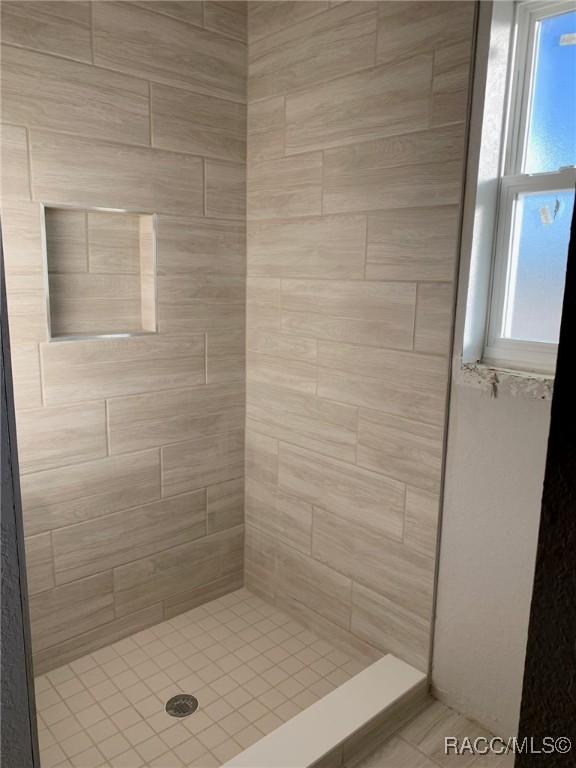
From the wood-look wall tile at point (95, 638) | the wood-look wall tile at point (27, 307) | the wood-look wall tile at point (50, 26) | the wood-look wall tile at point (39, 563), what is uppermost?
the wood-look wall tile at point (50, 26)

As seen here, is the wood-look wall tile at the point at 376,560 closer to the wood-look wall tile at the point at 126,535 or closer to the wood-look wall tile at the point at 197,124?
the wood-look wall tile at the point at 126,535

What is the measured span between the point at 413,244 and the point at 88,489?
4.63 ft

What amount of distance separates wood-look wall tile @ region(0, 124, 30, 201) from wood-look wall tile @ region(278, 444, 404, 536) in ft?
4.29

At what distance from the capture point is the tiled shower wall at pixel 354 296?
1812 millimetres

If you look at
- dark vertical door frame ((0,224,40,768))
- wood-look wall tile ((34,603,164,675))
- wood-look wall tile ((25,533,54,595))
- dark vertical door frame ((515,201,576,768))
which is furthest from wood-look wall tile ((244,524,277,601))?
dark vertical door frame ((515,201,576,768))

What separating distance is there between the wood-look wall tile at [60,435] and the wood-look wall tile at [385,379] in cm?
83

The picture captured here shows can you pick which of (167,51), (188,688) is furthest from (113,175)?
(188,688)

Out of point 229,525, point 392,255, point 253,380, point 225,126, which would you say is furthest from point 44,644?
point 225,126

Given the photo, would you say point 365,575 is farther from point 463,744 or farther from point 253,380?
point 253,380

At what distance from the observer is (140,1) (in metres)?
2.00

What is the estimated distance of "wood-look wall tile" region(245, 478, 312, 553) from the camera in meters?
2.37

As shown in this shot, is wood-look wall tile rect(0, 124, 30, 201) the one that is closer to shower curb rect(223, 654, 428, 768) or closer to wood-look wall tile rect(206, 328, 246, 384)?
wood-look wall tile rect(206, 328, 246, 384)

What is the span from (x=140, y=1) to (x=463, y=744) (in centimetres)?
261

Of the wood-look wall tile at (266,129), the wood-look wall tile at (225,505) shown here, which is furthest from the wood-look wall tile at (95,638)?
the wood-look wall tile at (266,129)
